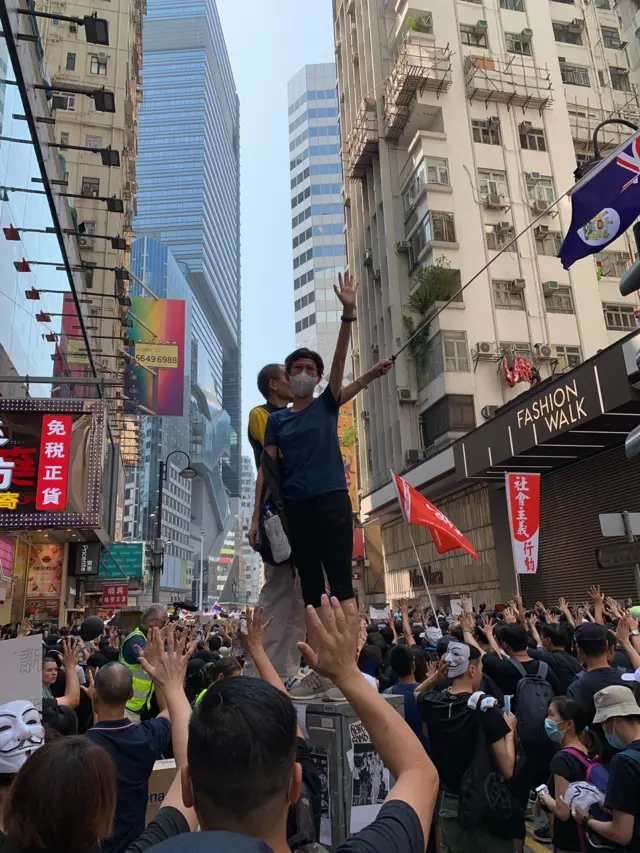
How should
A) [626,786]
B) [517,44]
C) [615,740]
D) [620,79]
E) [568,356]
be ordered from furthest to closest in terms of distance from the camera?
1. [620,79]
2. [517,44]
3. [568,356]
4. [615,740]
5. [626,786]

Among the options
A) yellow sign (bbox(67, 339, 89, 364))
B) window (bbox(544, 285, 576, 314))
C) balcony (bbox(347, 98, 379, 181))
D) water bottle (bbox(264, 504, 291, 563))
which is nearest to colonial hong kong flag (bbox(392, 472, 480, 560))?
water bottle (bbox(264, 504, 291, 563))

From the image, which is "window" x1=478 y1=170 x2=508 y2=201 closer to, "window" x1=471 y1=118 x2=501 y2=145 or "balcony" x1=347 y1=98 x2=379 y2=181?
"window" x1=471 y1=118 x2=501 y2=145

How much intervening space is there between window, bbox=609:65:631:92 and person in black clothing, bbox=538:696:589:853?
124 ft

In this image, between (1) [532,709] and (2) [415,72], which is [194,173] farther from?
(1) [532,709]

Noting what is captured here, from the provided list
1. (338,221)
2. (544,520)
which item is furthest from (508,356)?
(338,221)

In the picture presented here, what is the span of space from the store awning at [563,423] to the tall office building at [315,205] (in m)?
52.8

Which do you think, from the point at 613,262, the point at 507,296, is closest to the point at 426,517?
the point at 507,296

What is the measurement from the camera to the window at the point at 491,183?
29578 mm

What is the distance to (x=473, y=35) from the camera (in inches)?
1262

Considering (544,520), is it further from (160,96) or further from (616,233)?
(160,96)

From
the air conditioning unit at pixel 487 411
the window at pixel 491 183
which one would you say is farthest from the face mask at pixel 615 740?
the window at pixel 491 183

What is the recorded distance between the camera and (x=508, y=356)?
90.6ft

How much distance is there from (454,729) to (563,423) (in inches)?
519

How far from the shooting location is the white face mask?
2477mm
